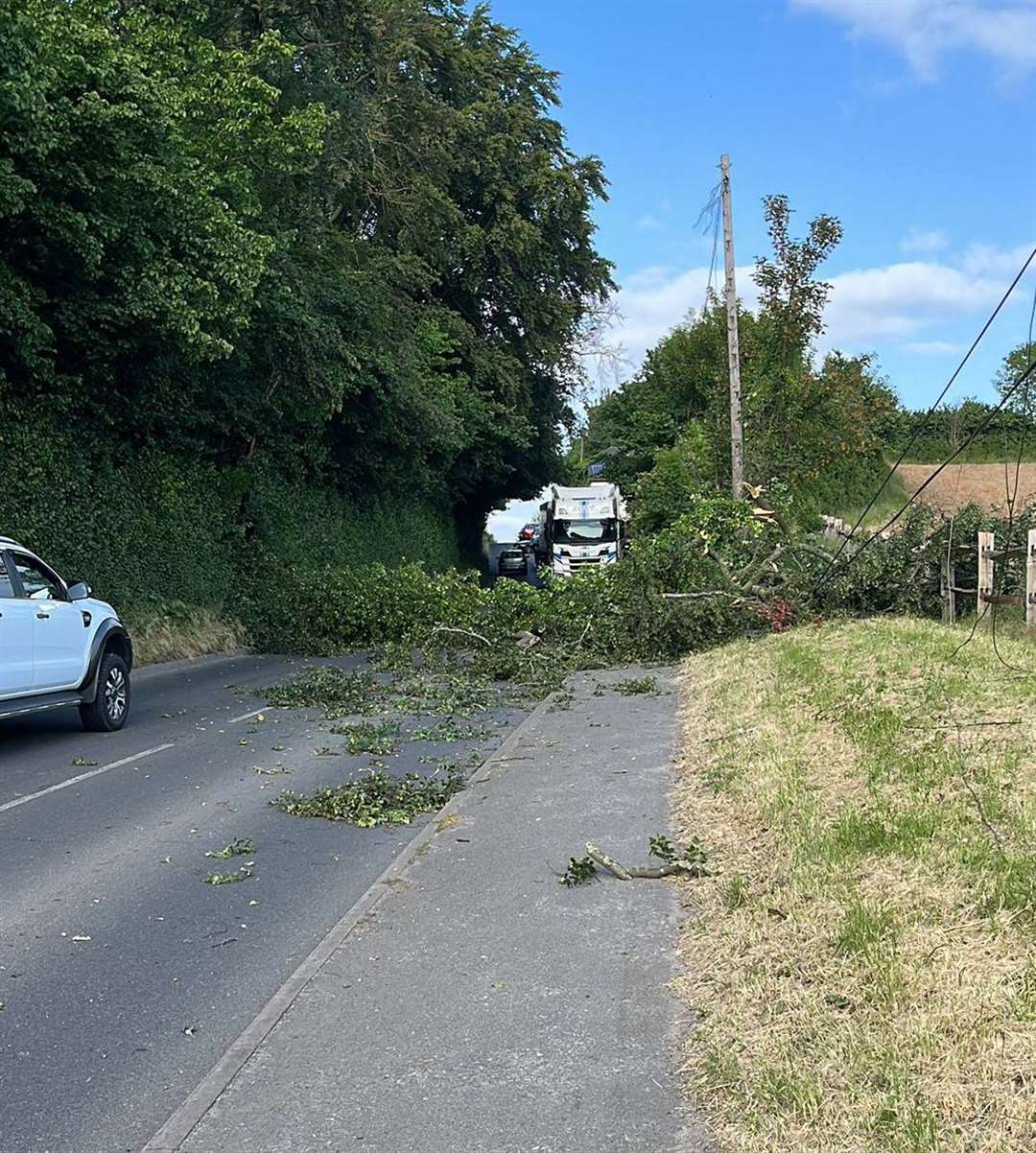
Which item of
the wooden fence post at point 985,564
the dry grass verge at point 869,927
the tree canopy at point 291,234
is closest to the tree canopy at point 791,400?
the tree canopy at point 291,234

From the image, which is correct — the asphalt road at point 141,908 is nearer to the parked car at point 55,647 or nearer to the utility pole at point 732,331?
the parked car at point 55,647

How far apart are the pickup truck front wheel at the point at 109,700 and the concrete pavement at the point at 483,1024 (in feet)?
20.1

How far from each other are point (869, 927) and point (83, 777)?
735cm

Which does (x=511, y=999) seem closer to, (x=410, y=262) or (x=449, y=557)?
(x=410, y=262)

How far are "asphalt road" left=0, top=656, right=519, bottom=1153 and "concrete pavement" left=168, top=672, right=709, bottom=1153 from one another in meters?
0.36

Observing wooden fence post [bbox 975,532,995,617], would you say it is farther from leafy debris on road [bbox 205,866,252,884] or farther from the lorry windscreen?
the lorry windscreen

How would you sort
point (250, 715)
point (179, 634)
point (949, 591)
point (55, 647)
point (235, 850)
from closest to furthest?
point (235, 850)
point (55, 647)
point (250, 715)
point (949, 591)
point (179, 634)

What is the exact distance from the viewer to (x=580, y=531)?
40.3 meters

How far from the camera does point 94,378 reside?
18969 millimetres

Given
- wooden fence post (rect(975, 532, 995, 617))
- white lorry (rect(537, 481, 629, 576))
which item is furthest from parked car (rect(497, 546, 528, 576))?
wooden fence post (rect(975, 532, 995, 617))

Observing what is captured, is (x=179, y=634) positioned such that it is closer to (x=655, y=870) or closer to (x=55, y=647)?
(x=55, y=647)

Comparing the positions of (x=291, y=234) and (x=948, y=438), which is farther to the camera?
(x=948, y=438)

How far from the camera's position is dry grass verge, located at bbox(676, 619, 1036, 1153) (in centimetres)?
353

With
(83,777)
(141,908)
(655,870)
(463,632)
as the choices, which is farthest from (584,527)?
(141,908)
